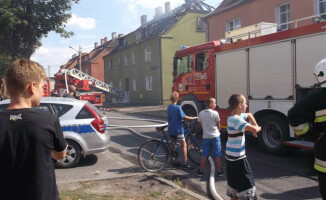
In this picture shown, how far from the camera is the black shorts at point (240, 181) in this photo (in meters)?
3.90

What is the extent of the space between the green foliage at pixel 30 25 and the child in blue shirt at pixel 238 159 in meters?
21.2

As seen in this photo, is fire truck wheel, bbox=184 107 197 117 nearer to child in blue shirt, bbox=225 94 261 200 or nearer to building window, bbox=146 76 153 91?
child in blue shirt, bbox=225 94 261 200

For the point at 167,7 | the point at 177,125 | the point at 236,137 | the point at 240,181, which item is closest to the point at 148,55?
the point at 167,7

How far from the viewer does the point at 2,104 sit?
23.4 ft

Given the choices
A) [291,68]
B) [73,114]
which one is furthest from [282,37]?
[73,114]

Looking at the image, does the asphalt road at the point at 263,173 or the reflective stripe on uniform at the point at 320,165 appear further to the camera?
the asphalt road at the point at 263,173

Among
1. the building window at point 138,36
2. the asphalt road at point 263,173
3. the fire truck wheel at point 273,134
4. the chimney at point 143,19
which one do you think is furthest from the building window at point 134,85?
the fire truck wheel at point 273,134

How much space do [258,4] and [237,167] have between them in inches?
666

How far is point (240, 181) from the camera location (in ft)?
12.9

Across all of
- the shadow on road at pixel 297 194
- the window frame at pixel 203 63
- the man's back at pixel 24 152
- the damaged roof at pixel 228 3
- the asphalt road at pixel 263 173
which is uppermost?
the damaged roof at pixel 228 3

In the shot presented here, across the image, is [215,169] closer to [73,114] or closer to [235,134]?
[235,134]

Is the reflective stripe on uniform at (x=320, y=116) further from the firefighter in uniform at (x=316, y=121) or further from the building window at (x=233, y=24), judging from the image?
the building window at (x=233, y=24)

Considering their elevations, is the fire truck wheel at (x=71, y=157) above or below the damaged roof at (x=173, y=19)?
below

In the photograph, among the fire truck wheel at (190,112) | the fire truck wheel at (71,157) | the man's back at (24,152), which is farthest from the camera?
the fire truck wheel at (190,112)
